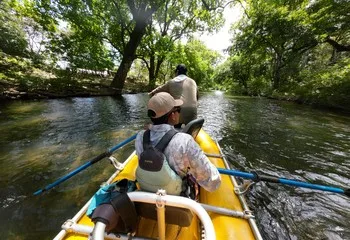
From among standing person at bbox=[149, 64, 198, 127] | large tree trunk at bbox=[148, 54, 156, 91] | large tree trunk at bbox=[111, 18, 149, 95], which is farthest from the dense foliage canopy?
standing person at bbox=[149, 64, 198, 127]

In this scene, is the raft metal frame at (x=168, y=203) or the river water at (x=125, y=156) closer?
the raft metal frame at (x=168, y=203)

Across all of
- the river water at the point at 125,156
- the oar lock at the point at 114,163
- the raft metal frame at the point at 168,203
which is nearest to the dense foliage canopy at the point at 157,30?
the river water at the point at 125,156

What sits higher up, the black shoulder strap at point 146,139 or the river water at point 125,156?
the black shoulder strap at point 146,139

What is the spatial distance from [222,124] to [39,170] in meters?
6.76

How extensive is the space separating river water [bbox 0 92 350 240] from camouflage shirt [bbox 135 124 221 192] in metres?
1.76

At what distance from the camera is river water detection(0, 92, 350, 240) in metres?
2.82

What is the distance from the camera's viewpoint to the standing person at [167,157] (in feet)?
4.63

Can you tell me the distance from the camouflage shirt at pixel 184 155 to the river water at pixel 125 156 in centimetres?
176

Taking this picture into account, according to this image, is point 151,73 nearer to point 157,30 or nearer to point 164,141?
point 157,30

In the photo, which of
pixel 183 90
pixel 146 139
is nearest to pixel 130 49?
pixel 183 90

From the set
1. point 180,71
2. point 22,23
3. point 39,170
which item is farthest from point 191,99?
point 22,23

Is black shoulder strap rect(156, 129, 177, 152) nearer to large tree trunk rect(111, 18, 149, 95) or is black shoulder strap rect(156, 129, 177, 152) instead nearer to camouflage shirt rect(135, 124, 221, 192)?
camouflage shirt rect(135, 124, 221, 192)

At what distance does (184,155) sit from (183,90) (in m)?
2.44

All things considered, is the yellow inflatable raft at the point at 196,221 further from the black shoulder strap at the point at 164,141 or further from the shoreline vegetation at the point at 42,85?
the shoreline vegetation at the point at 42,85
